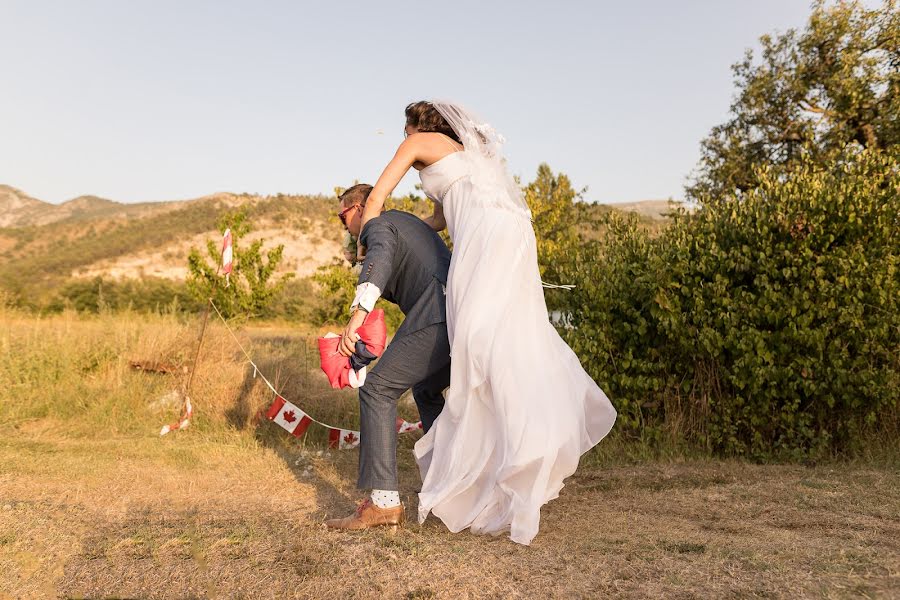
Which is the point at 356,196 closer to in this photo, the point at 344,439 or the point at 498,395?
the point at 498,395

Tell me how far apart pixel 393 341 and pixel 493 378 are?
63cm

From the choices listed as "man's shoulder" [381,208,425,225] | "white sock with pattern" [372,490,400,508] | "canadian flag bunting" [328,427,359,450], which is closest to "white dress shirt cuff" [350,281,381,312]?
"man's shoulder" [381,208,425,225]

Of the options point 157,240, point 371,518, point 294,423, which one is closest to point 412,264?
point 371,518

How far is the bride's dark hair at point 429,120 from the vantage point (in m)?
4.19

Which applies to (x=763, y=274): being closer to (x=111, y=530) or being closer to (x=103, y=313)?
(x=111, y=530)

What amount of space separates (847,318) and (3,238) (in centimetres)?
7208

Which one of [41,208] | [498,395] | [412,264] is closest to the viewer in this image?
[498,395]

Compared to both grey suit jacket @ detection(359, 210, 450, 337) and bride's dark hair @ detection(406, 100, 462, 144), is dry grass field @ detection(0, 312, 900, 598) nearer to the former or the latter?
grey suit jacket @ detection(359, 210, 450, 337)

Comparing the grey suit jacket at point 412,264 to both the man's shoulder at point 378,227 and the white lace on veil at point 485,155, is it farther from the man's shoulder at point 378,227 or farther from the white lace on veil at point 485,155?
the white lace on veil at point 485,155

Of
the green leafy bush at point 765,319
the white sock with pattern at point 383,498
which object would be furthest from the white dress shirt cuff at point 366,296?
the green leafy bush at point 765,319

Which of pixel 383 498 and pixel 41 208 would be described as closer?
pixel 383 498

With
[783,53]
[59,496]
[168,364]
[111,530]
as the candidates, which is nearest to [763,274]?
[111,530]

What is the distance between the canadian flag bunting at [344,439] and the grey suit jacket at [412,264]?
3870 millimetres

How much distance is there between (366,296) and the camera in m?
Result: 3.71
